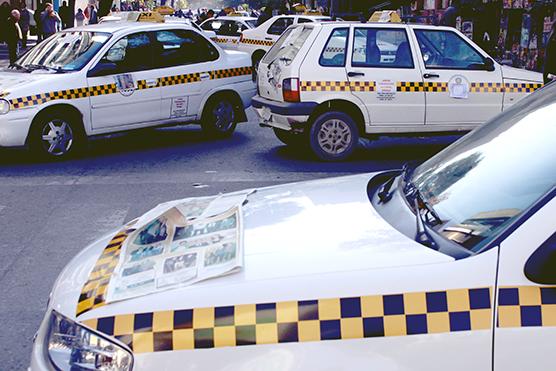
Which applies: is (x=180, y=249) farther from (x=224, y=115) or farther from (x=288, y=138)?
(x=224, y=115)

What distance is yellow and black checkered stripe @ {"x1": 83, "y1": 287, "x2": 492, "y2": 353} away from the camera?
8.11 feet

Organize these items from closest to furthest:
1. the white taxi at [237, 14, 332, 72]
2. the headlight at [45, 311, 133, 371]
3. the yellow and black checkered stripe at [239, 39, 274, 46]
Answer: the headlight at [45, 311, 133, 371] → the yellow and black checkered stripe at [239, 39, 274, 46] → the white taxi at [237, 14, 332, 72]

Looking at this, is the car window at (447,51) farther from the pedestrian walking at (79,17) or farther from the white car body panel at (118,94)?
the pedestrian walking at (79,17)

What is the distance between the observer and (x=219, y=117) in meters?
12.1

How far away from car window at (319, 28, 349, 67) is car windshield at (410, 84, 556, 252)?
6489 millimetres

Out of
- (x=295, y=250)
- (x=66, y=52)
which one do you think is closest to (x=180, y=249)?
(x=295, y=250)

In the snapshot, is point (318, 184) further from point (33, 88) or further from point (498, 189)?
point (33, 88)

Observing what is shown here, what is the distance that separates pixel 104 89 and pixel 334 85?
2919mm

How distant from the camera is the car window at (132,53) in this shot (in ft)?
35.9

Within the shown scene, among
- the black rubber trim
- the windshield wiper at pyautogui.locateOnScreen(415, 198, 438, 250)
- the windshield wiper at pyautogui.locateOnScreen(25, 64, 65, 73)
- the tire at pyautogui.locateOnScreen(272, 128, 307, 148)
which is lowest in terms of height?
the tire at pyautogui.locateOnScreen(272, 128, 307, 148)

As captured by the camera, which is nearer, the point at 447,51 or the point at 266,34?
the point at 447,51

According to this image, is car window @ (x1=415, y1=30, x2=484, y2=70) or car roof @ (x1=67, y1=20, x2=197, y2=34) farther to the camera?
car roof @ (x1=67, y1=20, x2=197, y2=34)

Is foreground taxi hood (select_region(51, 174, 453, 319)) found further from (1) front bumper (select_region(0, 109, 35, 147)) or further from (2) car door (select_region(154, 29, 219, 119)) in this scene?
(2) car door (select_region(154, 29, 219, 119))

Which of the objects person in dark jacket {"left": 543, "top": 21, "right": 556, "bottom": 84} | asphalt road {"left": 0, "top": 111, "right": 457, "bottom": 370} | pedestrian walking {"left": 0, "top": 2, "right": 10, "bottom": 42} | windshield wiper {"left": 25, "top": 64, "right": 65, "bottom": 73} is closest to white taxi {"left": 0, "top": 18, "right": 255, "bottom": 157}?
windshield wiper {"left": 25, "top": 64, "right": 65, "bottom": 73}
